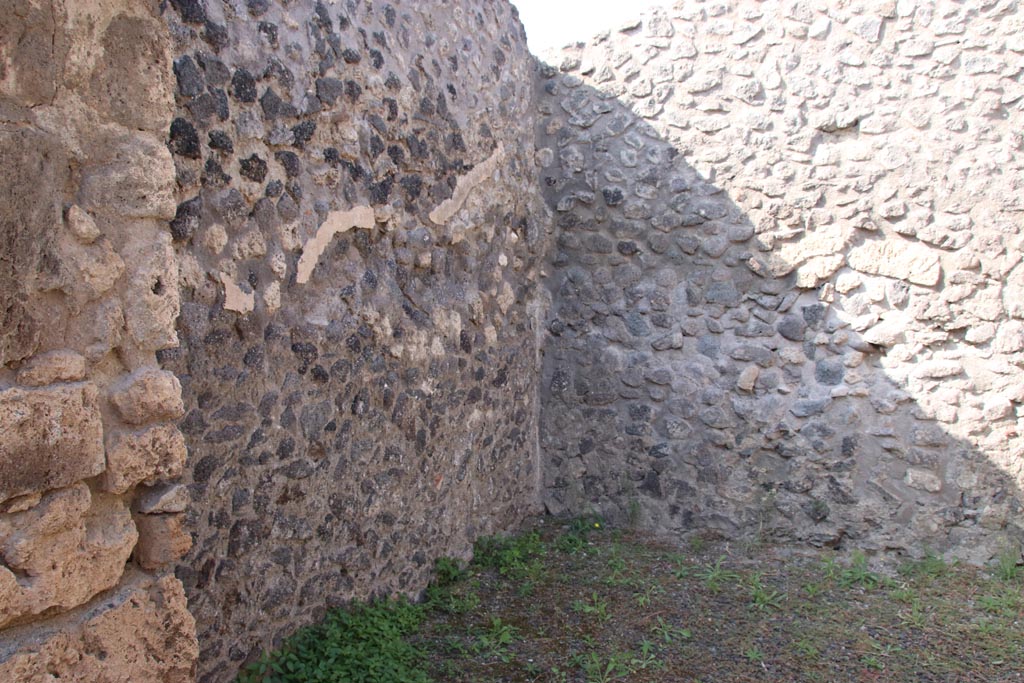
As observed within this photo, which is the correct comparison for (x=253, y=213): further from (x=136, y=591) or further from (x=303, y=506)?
(x=136, y=591)

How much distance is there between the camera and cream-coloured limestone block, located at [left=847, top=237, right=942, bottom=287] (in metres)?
4.50

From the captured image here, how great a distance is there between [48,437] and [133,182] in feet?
1.65

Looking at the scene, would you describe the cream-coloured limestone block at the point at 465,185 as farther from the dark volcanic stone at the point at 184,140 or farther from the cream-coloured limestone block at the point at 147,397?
the cream-coloured limestone block at the point at 147,397

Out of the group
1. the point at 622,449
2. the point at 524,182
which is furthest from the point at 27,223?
the point at 622,449

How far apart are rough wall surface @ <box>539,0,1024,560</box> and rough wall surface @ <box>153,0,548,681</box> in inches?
26.7

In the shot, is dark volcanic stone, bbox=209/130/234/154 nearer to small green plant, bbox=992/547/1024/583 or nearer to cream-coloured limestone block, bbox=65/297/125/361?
cream-coloured limestone block, bbox=65/297/125/361

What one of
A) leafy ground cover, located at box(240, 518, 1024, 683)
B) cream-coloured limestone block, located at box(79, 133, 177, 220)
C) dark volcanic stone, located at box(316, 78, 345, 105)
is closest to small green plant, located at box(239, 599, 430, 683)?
leafy ground cover, located at box(240, 518, 1024, 683)

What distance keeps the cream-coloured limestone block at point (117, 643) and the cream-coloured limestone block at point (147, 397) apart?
317 millimetres

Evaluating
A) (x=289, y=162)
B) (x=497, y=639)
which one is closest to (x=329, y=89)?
(x=289, y=162)

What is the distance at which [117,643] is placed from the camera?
64.4 inches

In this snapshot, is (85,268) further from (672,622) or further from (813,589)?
(813,589)

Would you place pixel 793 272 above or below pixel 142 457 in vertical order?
above

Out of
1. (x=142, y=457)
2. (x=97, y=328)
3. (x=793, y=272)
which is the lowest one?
(x=142, y=457)

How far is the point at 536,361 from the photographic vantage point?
5199mm
